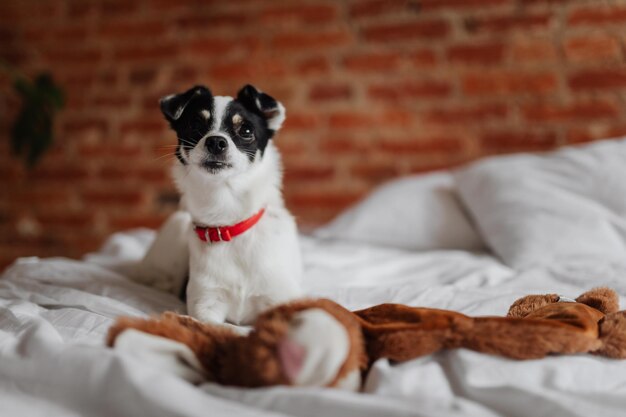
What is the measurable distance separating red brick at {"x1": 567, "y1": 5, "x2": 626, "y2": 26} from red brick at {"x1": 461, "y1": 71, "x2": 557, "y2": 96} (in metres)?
0.22

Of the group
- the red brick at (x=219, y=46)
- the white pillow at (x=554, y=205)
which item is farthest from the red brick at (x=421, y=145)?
the red brick at (x=219, y=46)

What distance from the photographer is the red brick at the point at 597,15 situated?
6.73 ft

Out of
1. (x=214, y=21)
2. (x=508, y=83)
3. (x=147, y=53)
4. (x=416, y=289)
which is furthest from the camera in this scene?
(x=147, y=53)

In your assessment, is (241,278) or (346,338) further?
(241,278)

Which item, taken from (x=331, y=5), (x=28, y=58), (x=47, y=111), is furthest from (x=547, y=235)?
(x=28, y=58)

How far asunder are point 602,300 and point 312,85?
1.69 meters

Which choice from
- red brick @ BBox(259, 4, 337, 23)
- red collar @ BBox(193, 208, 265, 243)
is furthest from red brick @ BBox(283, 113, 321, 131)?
red collar @ BBox(193, 208, 265, 243)

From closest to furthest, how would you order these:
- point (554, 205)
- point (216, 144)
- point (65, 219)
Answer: point (216, 144)
point (554, 205)
point (65, 219)

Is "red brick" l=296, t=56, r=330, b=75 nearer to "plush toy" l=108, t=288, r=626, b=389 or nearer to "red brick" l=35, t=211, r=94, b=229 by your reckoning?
"red brick" l=35, t=211, r=94, b=229

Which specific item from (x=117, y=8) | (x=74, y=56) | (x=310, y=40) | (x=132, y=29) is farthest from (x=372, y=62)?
(x=74, y=56)

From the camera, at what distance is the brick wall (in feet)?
7.03

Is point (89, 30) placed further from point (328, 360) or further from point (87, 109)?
point (328, 360)

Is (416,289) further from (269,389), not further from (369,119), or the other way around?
(369,119)

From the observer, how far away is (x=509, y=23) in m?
2.17
